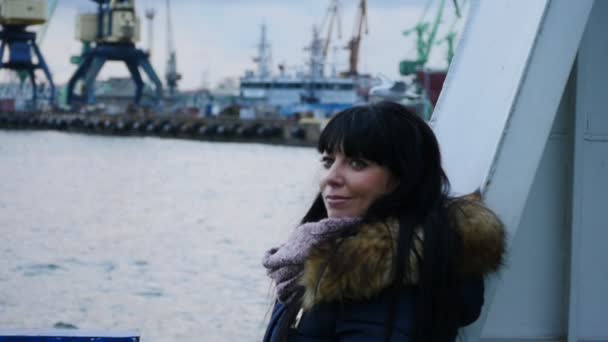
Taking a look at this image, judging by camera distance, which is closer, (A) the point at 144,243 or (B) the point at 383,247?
(B) the point at 383,247

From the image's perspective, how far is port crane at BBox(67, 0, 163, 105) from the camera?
6956 centimetres

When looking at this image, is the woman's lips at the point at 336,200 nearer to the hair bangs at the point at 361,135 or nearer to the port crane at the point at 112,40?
the hair bangs at the point at 361,135

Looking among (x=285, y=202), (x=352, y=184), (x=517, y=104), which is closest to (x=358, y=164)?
(x=352, y=184)

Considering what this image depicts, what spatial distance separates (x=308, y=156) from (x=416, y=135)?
4848 centimetres

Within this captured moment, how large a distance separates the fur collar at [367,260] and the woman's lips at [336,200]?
0.09 metres

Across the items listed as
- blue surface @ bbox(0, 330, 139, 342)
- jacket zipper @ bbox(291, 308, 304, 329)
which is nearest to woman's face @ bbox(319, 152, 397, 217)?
jacket zipper @ bbox(291, 308, 304, 329)

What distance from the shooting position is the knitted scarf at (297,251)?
173cm

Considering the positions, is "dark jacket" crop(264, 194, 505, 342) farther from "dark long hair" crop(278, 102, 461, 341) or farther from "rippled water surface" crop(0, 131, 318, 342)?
"rippled water surface" crop(0, 131, 318, 342)

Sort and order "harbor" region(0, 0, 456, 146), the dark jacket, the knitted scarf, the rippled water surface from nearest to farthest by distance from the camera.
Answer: the dark jacket → the knitted scarf → the rippled water surface → "harbor" region(0, 0, 456, 146)

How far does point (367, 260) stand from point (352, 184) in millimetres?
165

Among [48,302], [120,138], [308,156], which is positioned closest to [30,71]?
[120,138]

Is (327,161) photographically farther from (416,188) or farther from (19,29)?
(19,29)

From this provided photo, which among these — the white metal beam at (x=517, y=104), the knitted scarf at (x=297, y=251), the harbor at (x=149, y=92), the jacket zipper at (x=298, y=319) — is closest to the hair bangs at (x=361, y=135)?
the knitted scarf at (x=297, y=251)

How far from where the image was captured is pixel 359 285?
5.31 feet
